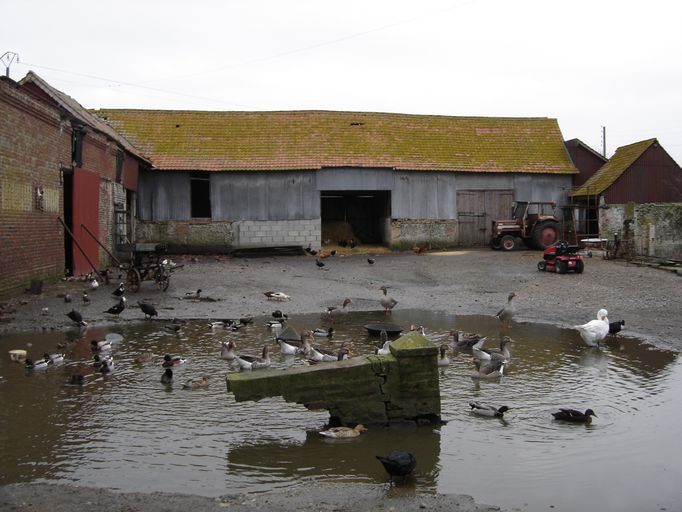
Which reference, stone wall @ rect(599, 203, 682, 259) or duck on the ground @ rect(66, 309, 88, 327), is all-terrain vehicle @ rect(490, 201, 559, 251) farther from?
duck on the ground @ rect(66, 309, 88, 327)

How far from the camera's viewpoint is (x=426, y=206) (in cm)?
3170

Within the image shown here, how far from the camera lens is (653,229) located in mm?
26047

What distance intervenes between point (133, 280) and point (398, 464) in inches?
536

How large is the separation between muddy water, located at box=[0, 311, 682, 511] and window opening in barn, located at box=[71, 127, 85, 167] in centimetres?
1034

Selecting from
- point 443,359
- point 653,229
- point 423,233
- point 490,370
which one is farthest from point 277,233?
point 490,370

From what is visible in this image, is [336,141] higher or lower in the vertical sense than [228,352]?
higher

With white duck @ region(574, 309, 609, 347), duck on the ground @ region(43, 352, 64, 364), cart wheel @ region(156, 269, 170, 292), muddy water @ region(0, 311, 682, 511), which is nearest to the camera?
muddy water @ region(0, 311, 682, 511)

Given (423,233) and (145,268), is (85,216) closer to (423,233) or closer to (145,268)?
(145,268)

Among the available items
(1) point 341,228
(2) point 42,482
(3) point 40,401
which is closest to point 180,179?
(1) point 341,228

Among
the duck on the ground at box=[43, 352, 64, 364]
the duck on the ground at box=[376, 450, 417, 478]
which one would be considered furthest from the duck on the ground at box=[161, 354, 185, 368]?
the duck on the ground at box=[376, 450, 417, 478]

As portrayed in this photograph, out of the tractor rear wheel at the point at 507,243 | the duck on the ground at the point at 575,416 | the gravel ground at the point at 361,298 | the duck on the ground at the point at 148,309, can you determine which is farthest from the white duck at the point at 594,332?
the tractor rear wheel at the point at 507,243

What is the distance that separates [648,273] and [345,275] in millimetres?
9860

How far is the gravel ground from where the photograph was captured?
584cm

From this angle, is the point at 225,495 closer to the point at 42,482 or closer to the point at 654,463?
the point at 42,482
